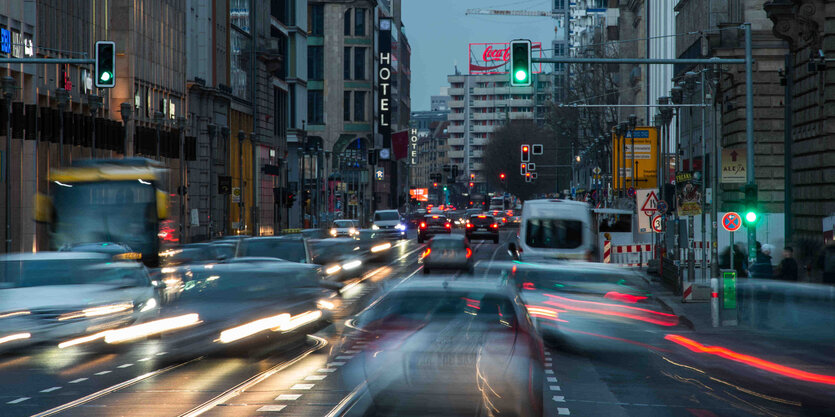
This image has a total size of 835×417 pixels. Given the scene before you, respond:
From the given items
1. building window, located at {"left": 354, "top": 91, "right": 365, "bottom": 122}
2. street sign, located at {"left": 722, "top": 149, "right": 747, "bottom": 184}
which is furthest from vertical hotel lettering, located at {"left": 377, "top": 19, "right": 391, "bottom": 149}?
street sign, located at {"left": 722, "top": 149, "right": 747, "bottom": 184}

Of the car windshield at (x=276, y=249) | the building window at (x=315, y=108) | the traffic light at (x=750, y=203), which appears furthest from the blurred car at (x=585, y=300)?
the building window at (x=315, y=108)

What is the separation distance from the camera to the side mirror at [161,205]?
35156 mm

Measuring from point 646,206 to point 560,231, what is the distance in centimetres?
680

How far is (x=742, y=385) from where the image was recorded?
1586cm

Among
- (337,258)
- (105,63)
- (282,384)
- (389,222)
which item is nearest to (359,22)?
(389,222)

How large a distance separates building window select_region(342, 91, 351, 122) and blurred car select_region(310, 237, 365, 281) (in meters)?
94.3

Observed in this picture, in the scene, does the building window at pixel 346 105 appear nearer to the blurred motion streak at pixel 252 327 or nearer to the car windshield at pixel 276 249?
the car windshield at pixel 276 249

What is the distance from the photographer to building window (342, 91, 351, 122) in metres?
136

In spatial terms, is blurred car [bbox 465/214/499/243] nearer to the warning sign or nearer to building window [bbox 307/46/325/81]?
the warning sign

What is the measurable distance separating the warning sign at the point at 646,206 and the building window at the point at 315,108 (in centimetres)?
9621

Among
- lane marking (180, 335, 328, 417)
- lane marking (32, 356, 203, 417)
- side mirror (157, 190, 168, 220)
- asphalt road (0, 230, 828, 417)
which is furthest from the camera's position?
side mirror (157, 190, 168, 220)

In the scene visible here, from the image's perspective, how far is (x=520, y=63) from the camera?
2345 centimetres

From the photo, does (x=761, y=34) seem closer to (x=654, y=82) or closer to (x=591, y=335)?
(x=591, y=335)

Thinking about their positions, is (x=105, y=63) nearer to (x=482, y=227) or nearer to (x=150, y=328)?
(x=150, y=328)
